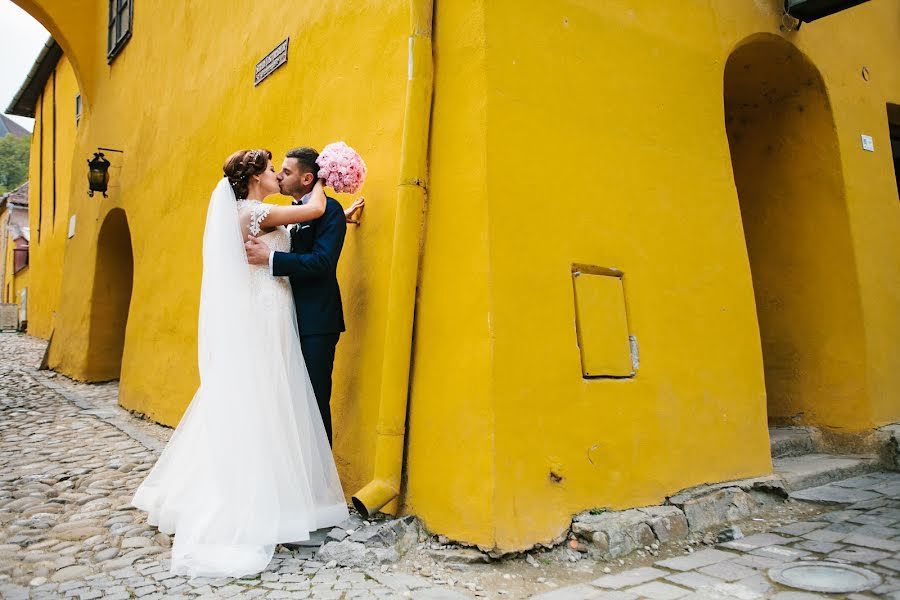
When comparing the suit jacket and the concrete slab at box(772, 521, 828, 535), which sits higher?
the suit jacket

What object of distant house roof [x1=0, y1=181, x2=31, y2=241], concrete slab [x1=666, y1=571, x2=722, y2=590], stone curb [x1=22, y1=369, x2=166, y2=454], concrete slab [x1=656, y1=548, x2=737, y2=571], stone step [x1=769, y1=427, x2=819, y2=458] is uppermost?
distant house roof [x1=0, y1=181, x2=31, y2=241]

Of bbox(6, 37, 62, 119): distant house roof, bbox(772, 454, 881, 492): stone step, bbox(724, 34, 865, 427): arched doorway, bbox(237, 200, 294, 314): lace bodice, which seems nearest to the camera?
bbox(237, 200, 294, 314): lace bodice

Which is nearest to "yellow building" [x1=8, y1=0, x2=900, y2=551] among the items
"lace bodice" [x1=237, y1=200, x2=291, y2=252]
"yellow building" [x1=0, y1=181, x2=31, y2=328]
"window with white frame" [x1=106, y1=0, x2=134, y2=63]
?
"lace bodice" [x1=237, y1=200, x2=291, y2=252]

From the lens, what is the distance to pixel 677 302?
3633mm

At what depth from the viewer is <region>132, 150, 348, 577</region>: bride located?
2.95 m

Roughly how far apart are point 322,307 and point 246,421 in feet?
2.26

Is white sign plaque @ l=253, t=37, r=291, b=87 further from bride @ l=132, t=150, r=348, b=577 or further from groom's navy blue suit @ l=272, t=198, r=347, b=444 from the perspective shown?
groom's navy blue suit @ l=272, t=198, r=347, b=444

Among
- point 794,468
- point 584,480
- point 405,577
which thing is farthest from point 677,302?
point 405,577

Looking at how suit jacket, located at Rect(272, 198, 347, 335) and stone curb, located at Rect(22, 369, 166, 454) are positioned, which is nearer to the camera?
suit jacket, located at Rect(272, 198, 347, 335)

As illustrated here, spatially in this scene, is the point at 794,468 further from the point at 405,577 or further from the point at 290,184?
the point at 290,184

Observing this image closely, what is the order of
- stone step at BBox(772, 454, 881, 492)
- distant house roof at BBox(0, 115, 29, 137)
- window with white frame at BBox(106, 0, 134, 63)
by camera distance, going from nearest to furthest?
stone step at BBox(772, 454, 881, 492)
window with white frame at BBox(106, 0, 134, 63)
distant house roof at BBox(0, 115, 29, 137)

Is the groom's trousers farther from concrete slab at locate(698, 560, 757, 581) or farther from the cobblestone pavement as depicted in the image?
concrete slab at locate(698, 560, 757, 581)

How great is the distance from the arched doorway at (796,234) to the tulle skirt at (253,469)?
3676 mm

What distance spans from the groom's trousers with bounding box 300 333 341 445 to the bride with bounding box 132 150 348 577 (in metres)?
0.04
